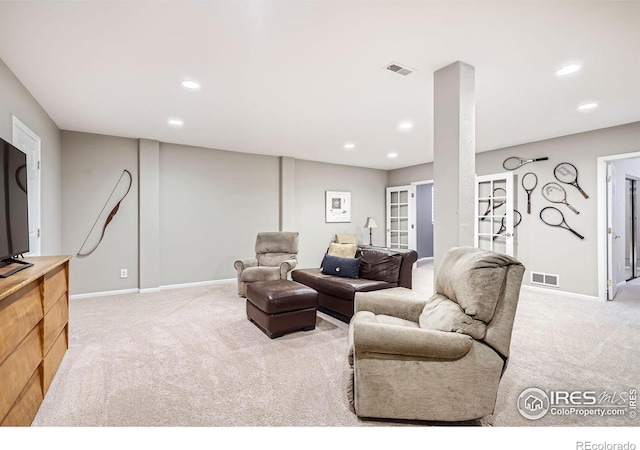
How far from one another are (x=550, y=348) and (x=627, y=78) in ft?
8.24

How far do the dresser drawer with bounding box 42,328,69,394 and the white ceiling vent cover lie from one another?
326 cm

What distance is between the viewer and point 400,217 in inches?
298

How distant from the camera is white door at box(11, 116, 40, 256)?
292 cm

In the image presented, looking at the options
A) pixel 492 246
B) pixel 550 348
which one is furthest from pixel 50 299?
pixel 492 246

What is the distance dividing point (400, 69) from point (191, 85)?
6.27 ft

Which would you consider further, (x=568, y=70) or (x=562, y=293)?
(x=562, y=293)

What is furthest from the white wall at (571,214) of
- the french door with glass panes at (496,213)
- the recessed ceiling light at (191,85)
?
the recessed ceiling light at (191,85)

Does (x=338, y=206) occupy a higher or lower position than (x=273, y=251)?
higher

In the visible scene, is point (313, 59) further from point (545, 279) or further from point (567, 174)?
point (545, 279)

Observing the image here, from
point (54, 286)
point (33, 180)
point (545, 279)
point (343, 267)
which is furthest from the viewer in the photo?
point (545, 279)

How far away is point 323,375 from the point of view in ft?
7.24

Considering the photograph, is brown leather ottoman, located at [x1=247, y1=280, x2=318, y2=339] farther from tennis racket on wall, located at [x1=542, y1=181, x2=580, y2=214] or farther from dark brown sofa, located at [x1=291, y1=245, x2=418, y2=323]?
tennis racket on wall, located at [x1=542, y1=181, x2=580, y2=214]

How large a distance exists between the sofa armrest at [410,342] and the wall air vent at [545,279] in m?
4.24

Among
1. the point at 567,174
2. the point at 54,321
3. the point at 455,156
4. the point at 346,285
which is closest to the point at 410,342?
the point at 455,156
